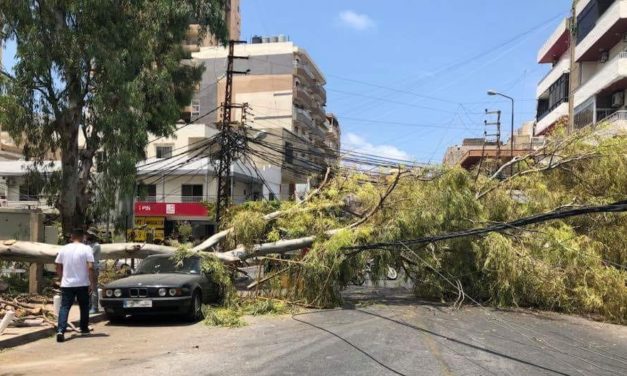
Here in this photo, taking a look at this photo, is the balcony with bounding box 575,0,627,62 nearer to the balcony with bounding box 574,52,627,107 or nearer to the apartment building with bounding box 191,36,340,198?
the balcony with bounding box 574,52,627,107

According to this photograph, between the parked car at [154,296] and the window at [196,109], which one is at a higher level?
the window at [196,109]

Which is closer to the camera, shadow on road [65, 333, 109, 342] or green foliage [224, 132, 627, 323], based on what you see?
shadow on road [65, 333, 109, 342]

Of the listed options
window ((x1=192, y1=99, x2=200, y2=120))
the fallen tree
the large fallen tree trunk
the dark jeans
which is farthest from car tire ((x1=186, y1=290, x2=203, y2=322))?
window ((x1=192, y1=99, x2=200, y2=120))

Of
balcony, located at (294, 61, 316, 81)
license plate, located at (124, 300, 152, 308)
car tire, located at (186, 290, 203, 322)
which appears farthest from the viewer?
balcony, located at (294, 61, 316, 81)

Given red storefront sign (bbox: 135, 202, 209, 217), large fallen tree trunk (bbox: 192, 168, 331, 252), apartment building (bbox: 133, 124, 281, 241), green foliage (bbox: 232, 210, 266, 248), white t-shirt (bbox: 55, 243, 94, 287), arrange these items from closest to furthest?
white t-shirt (bbox: 55, 243, 94, 287), green foliage (bbox: 232, 210, 266, 248), large fallen tree trunk (bbox: 192, 168, 331, 252), apartment building (bbox: 133, 124, 281, 241), red storefront sign (bbox: 135, 202, 209, 217)

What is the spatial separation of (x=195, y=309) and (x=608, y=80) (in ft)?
87.3

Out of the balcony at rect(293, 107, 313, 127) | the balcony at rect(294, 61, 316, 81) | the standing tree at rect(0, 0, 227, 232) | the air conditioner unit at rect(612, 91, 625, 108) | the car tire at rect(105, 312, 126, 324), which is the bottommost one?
the car tire at rect(105, 312, 126, 324)

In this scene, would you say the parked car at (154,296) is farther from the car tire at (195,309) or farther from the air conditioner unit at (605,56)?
the air conditioner unit at (605,56)

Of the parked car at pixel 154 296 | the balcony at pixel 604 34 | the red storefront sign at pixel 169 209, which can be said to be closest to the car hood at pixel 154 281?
the parked car at pixel 154 296

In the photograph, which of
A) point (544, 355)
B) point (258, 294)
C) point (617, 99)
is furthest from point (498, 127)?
point (544, 355)

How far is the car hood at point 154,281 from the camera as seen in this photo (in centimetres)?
1143

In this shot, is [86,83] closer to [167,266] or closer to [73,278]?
[167,266]

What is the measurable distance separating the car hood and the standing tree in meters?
6.34

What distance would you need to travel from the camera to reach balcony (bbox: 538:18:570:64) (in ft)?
143
